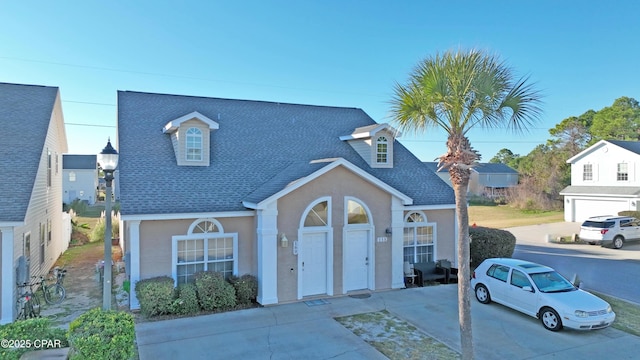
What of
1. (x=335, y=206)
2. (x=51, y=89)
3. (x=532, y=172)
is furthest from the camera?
(x=532, y=172)

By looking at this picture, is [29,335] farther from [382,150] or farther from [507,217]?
[507,217]

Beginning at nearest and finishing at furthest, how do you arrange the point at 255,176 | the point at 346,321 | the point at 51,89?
the point at 346,321, the point at 255,176, the point at 51,89

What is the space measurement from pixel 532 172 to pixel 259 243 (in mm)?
49669

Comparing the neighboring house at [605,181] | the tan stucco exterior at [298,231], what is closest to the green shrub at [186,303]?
the tan stucco exterior at [298,231]

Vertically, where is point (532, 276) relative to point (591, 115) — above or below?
below

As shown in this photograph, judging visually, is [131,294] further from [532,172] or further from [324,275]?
[532,172]

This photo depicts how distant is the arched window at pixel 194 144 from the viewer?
14531 mm

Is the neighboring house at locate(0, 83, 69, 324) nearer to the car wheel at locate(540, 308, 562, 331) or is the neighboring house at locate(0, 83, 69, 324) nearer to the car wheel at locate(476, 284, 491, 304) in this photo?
the car wheel at locate(476, 284, 491, 304)

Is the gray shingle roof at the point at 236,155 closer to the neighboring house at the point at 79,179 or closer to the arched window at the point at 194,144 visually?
the arched window at the point at 194,144

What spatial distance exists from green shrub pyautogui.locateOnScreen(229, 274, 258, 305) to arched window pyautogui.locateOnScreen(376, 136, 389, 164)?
8.02 meters

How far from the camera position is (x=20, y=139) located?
1323 cm

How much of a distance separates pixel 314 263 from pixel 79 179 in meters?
48.8

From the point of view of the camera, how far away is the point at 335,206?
13.6 meters


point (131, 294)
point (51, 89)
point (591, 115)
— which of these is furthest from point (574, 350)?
point (591, 115)
